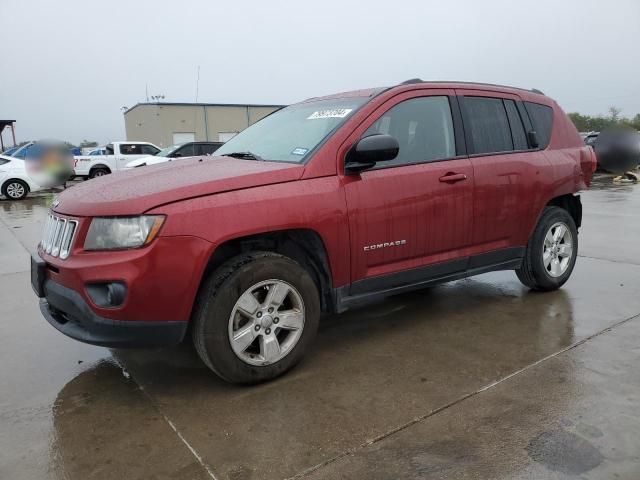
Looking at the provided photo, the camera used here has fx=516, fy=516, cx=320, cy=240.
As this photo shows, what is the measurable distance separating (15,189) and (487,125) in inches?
614

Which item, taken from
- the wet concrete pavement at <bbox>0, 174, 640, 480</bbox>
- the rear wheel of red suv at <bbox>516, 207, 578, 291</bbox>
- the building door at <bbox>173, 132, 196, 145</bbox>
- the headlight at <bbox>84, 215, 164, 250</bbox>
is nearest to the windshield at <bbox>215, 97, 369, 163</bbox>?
the headlight at <bbox>84, 215, 164, 250</bbox>

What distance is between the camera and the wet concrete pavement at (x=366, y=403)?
2352mm

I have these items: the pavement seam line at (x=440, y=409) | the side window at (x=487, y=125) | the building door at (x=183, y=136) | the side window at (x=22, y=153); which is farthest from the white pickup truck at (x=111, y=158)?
the pavement seam line at (x=440, y=409)

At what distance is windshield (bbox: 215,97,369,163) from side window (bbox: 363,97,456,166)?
25cm

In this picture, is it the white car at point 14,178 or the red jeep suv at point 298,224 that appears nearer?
the red jeep suv at point 298,224

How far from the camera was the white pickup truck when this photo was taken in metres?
20.9

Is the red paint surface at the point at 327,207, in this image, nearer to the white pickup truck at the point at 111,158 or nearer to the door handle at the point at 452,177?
the door handle at the point at 452,177

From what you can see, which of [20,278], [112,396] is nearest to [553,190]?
[112,396]

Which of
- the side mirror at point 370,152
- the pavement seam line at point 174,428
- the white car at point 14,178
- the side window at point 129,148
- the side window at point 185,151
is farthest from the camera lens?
the side window at point 129,148

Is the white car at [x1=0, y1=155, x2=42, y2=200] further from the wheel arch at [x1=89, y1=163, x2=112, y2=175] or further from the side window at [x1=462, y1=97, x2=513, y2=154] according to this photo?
the side window at [x1=462, y1=97, x2=513, y2=154]

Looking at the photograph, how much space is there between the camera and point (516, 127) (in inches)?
172

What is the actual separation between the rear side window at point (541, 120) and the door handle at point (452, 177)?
47.1 inches

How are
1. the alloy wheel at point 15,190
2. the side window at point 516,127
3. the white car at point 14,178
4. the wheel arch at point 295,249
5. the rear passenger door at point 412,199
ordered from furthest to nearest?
the alloy wheel at point 15,190 → the white car at point 14,178 → the side window at point 516,127 → the rear passenger door at point 412,199 → the wheel arch at point 295,249

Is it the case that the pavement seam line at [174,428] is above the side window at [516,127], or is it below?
below
